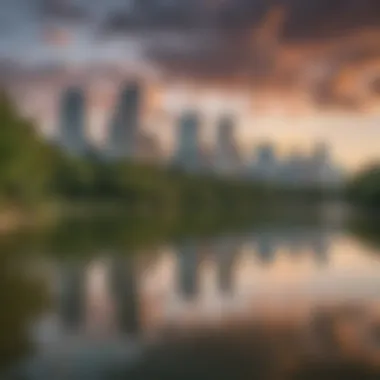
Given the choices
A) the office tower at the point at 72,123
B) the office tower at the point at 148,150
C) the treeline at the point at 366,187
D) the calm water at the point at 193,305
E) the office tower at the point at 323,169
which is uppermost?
the office tower at the point at 72,123

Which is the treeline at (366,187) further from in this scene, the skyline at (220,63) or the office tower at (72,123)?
the office tower at (72,123)

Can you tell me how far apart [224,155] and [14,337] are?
106cm

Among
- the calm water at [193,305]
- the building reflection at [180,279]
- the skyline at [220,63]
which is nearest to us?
the calm water at [193,305]

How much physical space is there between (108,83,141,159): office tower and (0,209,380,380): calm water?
296mm

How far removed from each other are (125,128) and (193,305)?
76cm

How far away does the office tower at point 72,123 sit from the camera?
237cm

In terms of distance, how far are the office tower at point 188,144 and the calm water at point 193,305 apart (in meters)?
0.30

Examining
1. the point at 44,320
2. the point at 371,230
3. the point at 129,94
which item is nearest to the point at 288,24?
the point at 129,94

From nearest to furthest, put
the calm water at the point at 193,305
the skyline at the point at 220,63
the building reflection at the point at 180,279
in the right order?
the calm water at the point at 193,305 → the building reflection at the point at 180,279 → the skyline at the point at 220,63

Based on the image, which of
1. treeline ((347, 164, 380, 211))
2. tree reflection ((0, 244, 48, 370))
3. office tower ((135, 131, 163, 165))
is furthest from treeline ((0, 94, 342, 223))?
tree reflection ((0, 244, 48, 370))

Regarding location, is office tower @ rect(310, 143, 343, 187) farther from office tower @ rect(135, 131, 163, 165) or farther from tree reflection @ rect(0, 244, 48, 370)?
tree reflection @ rect(0, 244, 48, 370)

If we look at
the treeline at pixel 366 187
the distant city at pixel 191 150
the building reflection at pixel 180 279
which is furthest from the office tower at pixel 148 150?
the treeline at pixel 366 187

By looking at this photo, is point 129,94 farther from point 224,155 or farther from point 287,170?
point 287,170

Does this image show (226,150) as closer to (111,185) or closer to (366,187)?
(111,185)
